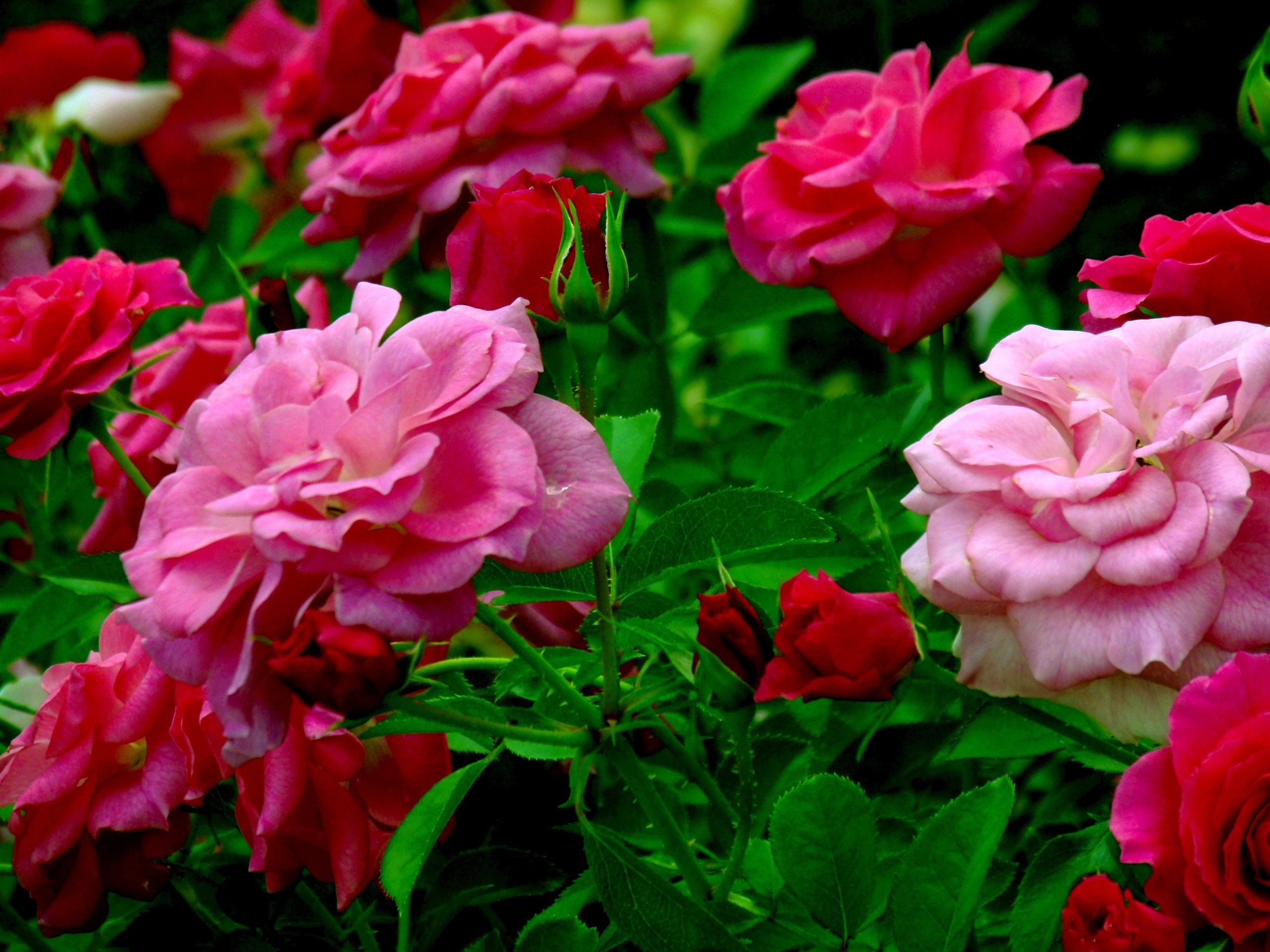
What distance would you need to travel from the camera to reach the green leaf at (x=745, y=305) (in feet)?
2.68

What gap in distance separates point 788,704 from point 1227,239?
292 millimetres

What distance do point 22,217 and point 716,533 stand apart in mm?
686

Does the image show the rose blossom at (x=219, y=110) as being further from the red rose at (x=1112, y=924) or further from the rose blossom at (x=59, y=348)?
the red rose at (x=1112, y=924)

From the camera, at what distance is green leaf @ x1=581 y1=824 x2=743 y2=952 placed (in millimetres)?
466

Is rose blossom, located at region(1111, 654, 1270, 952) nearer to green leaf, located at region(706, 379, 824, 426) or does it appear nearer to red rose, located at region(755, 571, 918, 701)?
red rose, located at region(755, 571, 918, 701)

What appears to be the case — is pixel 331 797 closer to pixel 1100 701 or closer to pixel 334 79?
pixel 1100 701

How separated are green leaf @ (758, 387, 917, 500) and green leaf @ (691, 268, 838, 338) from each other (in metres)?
0.16

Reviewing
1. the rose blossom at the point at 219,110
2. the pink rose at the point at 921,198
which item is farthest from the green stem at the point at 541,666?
the rose blossom at the point at 219,110

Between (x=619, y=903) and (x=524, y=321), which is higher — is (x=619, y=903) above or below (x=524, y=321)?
below

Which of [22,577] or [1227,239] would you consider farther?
[22,577]

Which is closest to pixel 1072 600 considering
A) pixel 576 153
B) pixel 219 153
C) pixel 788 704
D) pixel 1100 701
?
pixel 1100 701

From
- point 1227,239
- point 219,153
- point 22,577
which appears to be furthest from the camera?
point 219,153

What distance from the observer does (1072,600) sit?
42 centimetres

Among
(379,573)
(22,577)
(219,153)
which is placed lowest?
(22,577)
